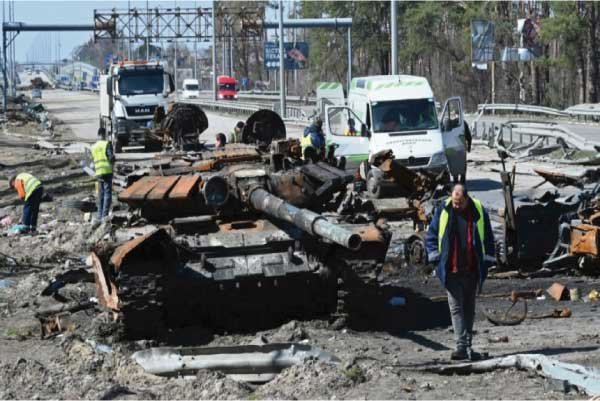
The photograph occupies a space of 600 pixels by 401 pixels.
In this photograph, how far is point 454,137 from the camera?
88.6 feet

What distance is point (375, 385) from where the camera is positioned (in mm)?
9469

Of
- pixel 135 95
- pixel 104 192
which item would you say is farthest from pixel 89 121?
pixel 104 192

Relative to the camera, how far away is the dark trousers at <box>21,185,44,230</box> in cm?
2129

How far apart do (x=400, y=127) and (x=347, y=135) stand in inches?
47.5

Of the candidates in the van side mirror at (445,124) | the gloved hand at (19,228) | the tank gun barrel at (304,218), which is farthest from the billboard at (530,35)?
the tank gun barrel at (304,218)

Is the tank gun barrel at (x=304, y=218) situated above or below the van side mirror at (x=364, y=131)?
below

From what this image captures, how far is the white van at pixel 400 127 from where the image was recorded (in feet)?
85.1

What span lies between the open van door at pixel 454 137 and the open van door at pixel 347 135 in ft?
5.74

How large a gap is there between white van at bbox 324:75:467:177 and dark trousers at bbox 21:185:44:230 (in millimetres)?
7289

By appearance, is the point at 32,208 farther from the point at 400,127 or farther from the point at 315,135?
the point at 400,127

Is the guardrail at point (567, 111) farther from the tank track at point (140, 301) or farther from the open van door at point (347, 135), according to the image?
the tank track at point (140, 301)

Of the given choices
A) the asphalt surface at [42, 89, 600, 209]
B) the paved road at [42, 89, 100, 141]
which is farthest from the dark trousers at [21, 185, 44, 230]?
the paved road at [42, 89, 100, 141]

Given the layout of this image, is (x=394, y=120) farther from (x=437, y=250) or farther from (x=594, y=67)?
(x=594, y=67)

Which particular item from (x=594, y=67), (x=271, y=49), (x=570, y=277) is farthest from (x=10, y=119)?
(x=570, y=277)
